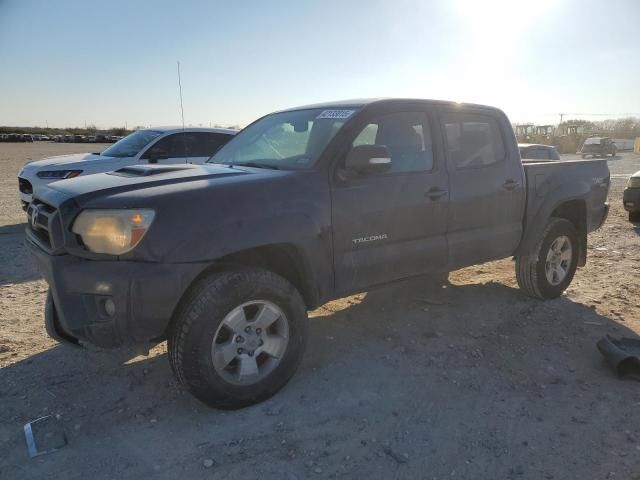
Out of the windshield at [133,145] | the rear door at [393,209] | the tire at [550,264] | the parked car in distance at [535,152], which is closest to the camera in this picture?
the rear door at [393,209]

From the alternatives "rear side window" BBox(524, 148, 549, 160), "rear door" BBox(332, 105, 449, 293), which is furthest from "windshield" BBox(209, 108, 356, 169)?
"rear side window" BBox(524, 148, 549, 160)

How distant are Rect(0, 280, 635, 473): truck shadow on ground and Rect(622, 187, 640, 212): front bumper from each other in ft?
18.0

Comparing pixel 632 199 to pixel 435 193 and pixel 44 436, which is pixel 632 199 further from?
pixel 44 436

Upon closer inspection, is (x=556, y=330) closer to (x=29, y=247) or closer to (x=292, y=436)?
(x=292, y=436)

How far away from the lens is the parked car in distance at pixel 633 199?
936 cm

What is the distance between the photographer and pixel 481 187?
14.3 ft

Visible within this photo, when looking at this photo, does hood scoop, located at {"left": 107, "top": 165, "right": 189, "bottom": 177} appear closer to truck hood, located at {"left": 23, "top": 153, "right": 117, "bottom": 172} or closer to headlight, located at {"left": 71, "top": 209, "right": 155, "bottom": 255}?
headlight, located at {"left": 71, "top": 209, "right": 155, "bottom": 255}

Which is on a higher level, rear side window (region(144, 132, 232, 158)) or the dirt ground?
rear side window (region(144, 132, 232, 158))

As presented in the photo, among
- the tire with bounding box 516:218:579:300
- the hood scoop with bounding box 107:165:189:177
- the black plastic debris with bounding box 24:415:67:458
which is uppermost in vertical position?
the hood scoop with bounding box 107:165:189:177

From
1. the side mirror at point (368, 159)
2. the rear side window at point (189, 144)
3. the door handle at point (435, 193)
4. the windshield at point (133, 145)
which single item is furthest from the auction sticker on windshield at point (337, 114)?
the windshield at point (133, 145)

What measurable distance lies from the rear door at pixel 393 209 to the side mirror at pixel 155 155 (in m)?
5.84

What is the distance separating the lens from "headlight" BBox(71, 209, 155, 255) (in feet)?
9.11

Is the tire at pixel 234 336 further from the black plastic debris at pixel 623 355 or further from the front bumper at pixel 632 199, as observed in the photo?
the front bumper at pixel 632 199

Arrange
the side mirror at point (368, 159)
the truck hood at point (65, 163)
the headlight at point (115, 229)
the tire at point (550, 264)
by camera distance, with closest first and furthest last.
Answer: the headlight at point (115, 229) < the side mirror at point (368, 159) < the tire at point (550, 264) < the truck hood at point (65, 163)
